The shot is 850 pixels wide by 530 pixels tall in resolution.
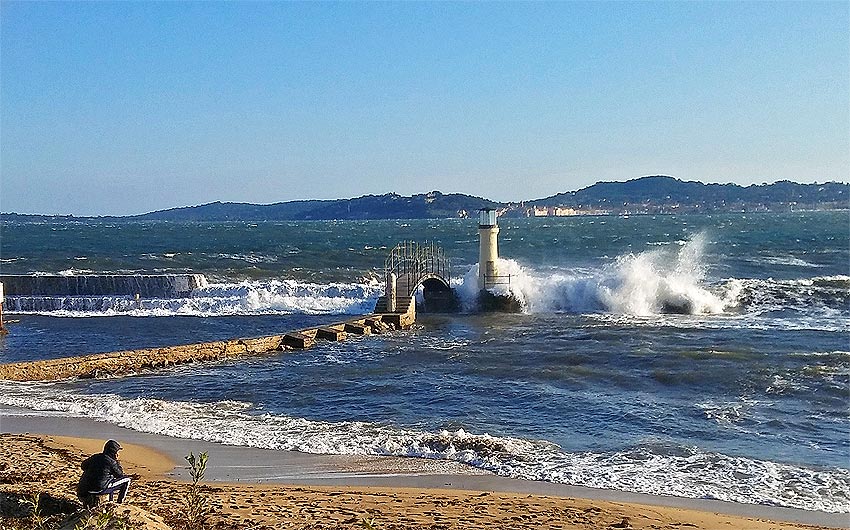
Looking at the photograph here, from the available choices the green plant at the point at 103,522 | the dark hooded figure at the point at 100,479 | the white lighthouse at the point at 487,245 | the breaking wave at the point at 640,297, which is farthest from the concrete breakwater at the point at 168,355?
the green plant at the point at 103,522

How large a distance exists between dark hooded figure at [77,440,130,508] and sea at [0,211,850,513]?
4.70m

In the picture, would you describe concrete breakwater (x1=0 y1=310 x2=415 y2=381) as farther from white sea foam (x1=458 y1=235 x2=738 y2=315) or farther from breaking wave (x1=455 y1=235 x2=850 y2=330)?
breaking wave (x1=455 y1=235 x2=850 y2=330)

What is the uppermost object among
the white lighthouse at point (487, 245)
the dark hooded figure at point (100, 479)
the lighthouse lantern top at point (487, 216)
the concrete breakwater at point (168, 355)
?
the lighthouse lantern top at point (487, 216)

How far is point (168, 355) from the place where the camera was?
20.9 meters

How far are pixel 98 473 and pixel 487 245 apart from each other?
951 inches

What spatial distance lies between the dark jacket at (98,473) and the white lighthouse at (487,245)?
76.4ft

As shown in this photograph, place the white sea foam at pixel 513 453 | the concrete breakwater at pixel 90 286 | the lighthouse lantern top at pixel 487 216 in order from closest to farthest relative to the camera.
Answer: the white sea foam at pixel 513 453 < the lighthouse lantern top at pixel 487 216 < the concrete breakwater at pixel 90 286

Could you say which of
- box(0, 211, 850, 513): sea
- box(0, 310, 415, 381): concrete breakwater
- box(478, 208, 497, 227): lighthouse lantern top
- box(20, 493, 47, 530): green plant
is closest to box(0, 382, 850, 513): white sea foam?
box(0, 211, 850, 513): sea

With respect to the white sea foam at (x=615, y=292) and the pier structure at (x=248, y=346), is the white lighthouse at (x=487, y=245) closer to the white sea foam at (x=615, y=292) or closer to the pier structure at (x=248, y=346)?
the white sea foam at (x=615, y=292)

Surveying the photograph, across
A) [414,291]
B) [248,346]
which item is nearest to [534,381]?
[248,346]

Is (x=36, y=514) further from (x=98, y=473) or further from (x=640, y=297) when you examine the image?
(x=640, y=297)

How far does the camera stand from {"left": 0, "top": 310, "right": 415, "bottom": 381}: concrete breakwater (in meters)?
18.8

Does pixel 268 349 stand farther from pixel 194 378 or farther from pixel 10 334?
pixel 10 334

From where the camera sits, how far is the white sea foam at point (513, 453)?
1106 centimetres
